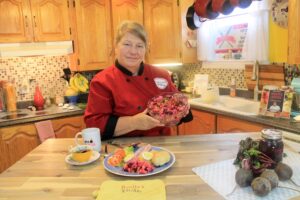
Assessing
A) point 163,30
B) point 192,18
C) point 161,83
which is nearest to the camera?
point 161,83

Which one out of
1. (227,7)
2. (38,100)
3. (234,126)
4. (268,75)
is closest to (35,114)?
(38,100)

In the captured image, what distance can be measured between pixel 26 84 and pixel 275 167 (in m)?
2.61

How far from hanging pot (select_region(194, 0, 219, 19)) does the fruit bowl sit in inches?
38.9

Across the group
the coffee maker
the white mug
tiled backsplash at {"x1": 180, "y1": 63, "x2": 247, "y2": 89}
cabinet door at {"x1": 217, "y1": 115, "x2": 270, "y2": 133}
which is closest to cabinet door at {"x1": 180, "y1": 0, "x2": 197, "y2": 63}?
tiled backsplash at {"x1": 180, "y1": 63, "x2": 247, "y2": 89}

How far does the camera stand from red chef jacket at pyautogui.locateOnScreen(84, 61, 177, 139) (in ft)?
4.58

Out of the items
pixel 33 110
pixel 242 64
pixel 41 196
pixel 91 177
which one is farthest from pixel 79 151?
pixel 242 64

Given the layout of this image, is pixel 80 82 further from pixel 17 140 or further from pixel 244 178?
pixel 244 178

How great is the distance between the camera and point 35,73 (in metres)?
2.90

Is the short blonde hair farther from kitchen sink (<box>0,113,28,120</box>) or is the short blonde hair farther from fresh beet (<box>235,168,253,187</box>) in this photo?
kitchen sink (<box>0,113,28,120</box>)

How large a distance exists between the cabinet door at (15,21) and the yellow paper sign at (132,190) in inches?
81.5

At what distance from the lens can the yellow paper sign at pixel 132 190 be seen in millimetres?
835

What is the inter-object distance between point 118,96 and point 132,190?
25.7 inches

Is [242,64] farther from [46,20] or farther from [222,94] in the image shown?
[46,20]

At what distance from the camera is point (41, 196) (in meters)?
0.87
